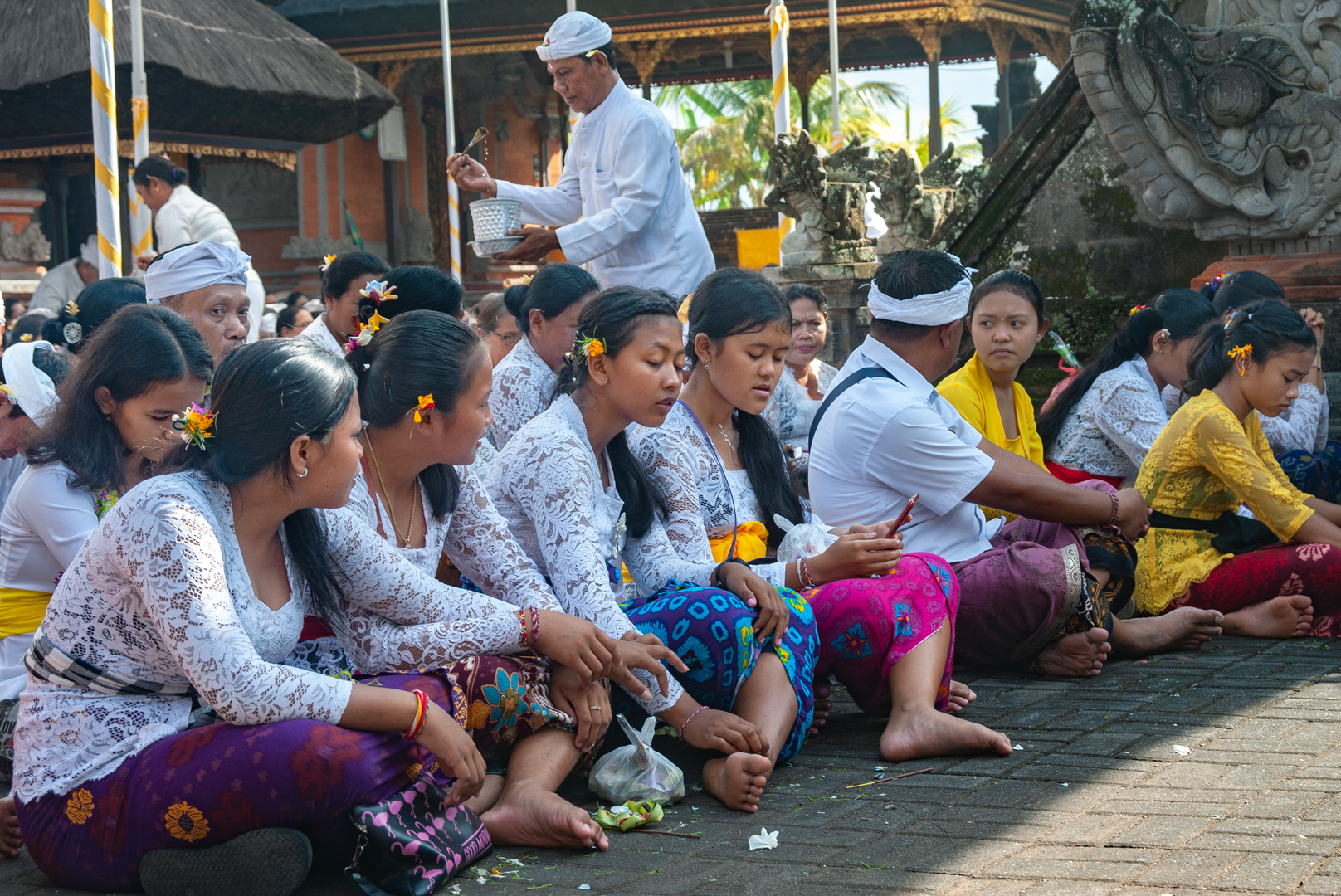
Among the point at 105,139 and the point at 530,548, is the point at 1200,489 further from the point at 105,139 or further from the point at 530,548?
the point at 105,139

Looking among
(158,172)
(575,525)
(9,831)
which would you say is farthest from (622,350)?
(158,172)

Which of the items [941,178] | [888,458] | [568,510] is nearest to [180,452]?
[568,510]

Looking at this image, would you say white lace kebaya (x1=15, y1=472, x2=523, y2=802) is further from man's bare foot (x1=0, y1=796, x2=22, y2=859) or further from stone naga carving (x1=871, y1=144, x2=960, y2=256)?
stone naga carving (x1=871, y1=144, x2=960, y2=256)

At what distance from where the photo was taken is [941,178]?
1053cm

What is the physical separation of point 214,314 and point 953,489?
98.5 inches

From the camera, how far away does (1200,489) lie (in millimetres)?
4859

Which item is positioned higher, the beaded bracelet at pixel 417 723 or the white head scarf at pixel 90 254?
the white head scarf at pixel 90 254

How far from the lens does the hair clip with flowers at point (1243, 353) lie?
4773mm

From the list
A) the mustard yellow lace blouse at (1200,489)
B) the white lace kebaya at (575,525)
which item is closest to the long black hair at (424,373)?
the white lace kebaya at (575,525)

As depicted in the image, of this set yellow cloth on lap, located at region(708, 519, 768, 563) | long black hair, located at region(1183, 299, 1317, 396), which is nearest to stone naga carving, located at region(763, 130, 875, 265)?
long black hair, located at region(1183, 299, 1317, 396)

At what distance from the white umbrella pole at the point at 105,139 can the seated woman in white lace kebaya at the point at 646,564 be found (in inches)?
195

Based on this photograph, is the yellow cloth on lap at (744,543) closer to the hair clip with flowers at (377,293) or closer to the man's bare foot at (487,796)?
the man's bare foot at (487,796)

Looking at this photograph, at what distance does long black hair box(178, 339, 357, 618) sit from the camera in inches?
105

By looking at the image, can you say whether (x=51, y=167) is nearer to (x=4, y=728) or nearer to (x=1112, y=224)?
(x=1112, y=224)
